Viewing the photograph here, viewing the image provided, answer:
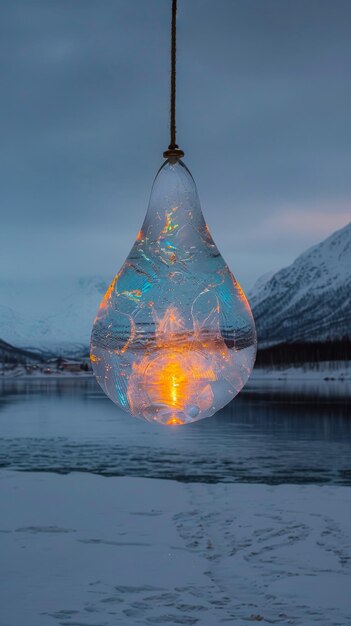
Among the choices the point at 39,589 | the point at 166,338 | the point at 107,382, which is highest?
the point at 166,338

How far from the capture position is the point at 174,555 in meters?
8.02

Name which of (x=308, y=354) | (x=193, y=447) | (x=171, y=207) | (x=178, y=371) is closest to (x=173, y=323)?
(x=178, y=371)

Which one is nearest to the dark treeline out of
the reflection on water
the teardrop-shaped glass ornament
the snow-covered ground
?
the reflection on water

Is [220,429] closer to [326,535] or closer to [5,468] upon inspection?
[5,468]

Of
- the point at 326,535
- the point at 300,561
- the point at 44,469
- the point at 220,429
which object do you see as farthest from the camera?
the point at 220,429

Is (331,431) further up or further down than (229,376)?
further down

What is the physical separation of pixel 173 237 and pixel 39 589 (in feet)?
17.1

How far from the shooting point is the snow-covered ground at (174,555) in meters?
6.34

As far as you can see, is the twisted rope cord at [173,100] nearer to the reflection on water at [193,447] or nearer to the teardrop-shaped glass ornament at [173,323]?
the teardrop-shaped glass ornament at [173,323]

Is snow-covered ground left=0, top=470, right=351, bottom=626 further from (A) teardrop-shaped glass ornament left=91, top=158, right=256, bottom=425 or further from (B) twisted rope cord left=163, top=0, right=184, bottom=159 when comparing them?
(B) twisted rope cord left=163, top=0, right=184, bottom=159

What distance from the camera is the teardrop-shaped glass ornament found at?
280cm

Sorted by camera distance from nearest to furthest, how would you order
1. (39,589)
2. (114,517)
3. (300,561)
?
(39,589) → (300,561) → (114,517)

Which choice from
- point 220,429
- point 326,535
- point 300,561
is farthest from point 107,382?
Answer: point 220,429

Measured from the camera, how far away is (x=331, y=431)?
952 inches
